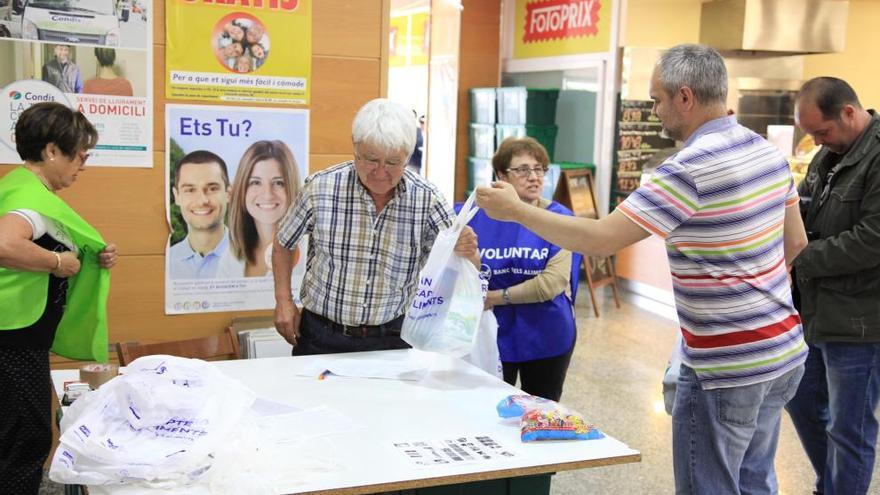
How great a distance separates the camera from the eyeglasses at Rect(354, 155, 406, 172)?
284 centimetres

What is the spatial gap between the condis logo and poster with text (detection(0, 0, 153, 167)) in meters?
6.09

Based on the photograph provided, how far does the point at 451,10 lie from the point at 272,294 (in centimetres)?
710

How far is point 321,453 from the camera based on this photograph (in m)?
2.11

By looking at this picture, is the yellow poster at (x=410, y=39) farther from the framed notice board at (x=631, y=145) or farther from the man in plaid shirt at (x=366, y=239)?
the man in plaid shirt at (x=366, y=239)

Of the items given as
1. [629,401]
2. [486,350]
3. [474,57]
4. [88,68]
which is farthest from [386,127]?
[474,57]

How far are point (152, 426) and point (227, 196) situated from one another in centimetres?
194

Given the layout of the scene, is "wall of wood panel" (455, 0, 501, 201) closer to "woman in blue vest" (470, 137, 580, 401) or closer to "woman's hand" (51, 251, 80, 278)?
"woman in blue vest" (470, 137, 580, 401)

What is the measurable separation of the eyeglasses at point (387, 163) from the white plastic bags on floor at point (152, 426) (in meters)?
0.90

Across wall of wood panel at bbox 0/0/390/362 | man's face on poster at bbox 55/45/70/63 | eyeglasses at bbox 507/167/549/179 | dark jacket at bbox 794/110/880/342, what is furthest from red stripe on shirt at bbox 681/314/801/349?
man's face on poster at bbox 55/45/70/63

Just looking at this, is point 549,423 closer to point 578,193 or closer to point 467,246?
point 467,246

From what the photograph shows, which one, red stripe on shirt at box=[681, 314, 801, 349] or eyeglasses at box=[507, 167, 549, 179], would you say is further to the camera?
eyeglasses at box=[507, 167, 549, 179]

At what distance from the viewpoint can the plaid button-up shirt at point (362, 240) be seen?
9.61ft

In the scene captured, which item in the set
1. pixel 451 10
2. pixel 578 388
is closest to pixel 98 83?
pixel 578 388

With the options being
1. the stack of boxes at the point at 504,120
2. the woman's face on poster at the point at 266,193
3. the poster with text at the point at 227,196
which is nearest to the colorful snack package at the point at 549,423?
the poster with text at the point at 227,196
